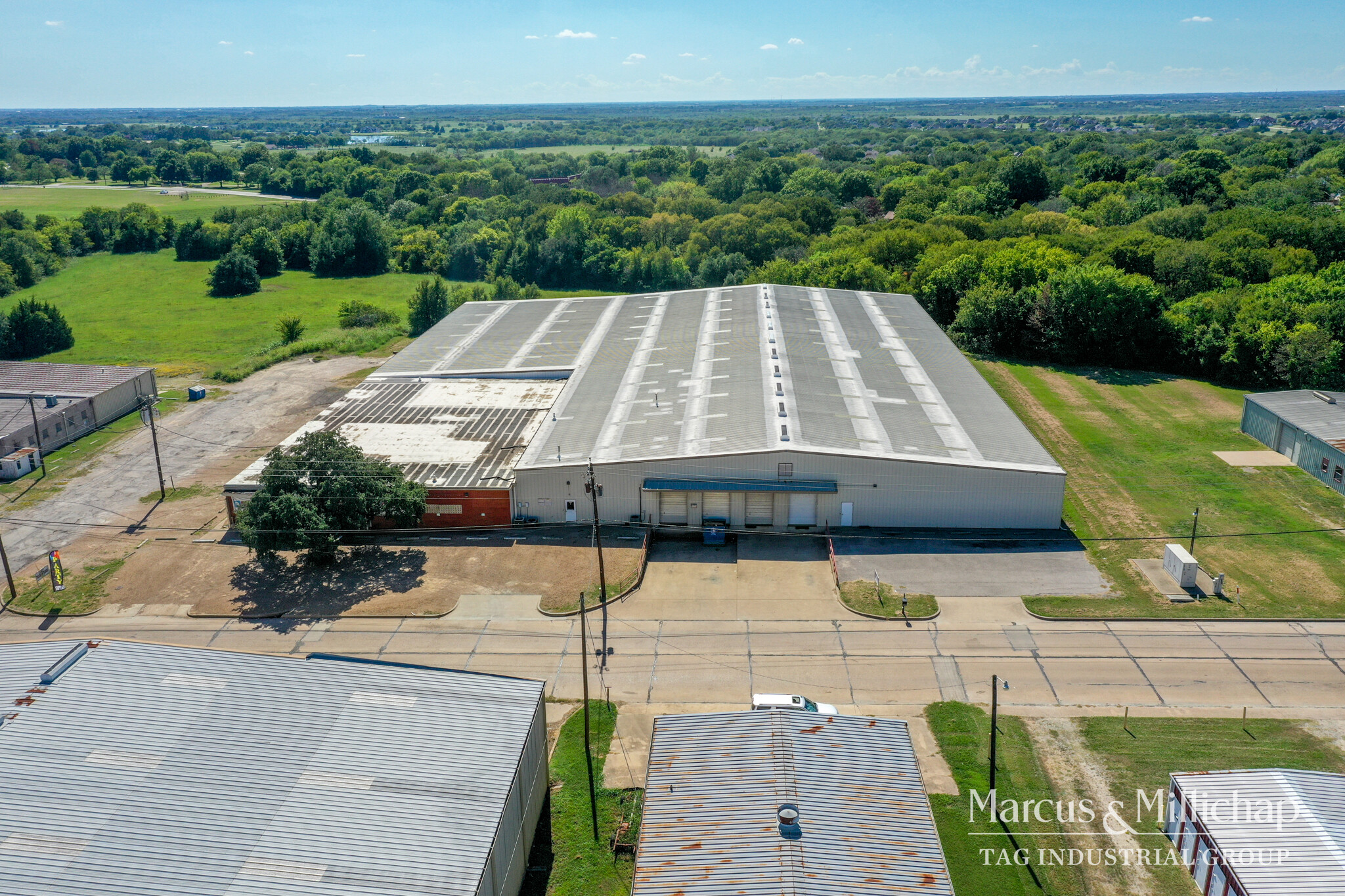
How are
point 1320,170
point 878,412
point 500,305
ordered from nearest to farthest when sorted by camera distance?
point 878,412
point 500,305
point 1320,170

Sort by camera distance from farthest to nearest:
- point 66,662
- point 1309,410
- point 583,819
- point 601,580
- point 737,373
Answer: point 737,373, point 1309,410, point 601,580, point 583,819, point 66,662

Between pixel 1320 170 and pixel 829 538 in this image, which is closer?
pixel 829 538

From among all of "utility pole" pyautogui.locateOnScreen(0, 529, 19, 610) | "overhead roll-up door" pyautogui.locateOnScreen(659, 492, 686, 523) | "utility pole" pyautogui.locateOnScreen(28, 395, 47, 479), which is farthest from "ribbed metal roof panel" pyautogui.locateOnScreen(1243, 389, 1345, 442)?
"utility pole" pyautogui.locateOnScreen(28, 395, 47, 479)

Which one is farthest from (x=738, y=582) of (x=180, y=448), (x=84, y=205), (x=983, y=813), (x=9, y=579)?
(x=84, y=205)

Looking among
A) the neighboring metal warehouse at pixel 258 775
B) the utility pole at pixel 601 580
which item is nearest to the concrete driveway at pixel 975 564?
the utility pole at pixel 601 580

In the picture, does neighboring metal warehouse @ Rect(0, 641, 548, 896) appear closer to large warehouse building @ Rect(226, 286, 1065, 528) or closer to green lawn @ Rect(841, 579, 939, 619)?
green lawn @ Rect(841, 579, 939, 619)

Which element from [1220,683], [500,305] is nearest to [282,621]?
[1220,683]

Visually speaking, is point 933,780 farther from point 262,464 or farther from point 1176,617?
point 262,464

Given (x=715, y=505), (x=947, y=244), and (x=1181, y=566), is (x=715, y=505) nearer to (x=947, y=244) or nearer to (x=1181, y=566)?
(x=1181, y=566)
